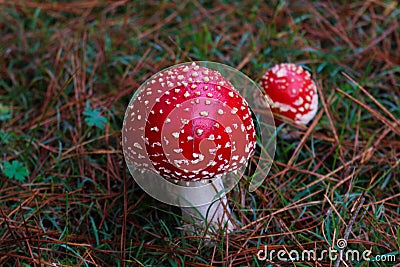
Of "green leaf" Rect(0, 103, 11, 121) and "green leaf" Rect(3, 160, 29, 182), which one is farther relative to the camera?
"green leaf" Rect(0, 103, 11, 121)

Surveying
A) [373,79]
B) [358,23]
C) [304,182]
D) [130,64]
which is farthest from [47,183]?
[358,23]

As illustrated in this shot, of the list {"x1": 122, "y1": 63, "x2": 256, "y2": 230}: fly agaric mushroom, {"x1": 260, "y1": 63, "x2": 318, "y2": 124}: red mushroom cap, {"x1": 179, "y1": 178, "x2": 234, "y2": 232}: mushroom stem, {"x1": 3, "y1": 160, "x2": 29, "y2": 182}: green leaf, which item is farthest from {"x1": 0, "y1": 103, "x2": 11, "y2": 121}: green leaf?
{"x1": 260, "y1": 63, "x2": 318, "y2": 124}: red mushroom cap

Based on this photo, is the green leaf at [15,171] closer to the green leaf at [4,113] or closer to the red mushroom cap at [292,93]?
the green leaf at [4,113]

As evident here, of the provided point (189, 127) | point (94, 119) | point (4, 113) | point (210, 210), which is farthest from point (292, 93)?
point (4, 113)

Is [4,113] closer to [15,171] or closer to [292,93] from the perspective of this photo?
[15,171]

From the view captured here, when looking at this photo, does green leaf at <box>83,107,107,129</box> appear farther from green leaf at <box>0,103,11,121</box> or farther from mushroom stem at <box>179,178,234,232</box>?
mushroom stem at <box>179,178,234,232</box>

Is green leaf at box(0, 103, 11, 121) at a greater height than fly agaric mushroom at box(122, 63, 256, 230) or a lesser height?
lesser
